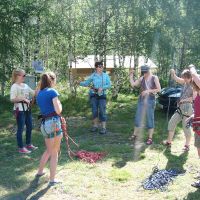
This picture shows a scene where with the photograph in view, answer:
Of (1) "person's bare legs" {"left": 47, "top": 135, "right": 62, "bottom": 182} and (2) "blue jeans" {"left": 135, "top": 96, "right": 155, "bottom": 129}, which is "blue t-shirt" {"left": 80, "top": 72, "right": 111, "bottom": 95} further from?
(1) "person's bare legs" {"left": 47, "top": 135, "right": 62, "bottom": 182}

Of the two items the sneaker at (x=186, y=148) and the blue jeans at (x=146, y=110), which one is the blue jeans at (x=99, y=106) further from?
the sneaker at (x=186, y=148)

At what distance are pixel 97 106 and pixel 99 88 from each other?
1.64ft

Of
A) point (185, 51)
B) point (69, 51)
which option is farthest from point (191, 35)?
point (69, 51)

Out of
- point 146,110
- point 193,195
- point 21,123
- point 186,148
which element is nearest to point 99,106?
point 146,110

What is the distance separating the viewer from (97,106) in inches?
381

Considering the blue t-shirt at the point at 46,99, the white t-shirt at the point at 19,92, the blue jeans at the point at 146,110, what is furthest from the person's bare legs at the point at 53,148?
the blue jeans at the point at 146,110

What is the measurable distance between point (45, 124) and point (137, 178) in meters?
1.70

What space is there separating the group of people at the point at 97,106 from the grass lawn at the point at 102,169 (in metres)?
0.28

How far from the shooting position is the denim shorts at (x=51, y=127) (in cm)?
589

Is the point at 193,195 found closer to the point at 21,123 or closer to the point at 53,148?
the point at 53,148

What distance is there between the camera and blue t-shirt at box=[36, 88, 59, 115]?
5.81m

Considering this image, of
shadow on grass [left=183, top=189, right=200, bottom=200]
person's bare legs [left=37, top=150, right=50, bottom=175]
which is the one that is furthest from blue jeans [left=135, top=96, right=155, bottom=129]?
shadow on grass [left=183, top=189, right=200, bottom=200]

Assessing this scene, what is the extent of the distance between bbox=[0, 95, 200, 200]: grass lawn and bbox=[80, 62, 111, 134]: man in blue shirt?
1.60 feet

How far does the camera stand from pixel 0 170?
22.8ft
